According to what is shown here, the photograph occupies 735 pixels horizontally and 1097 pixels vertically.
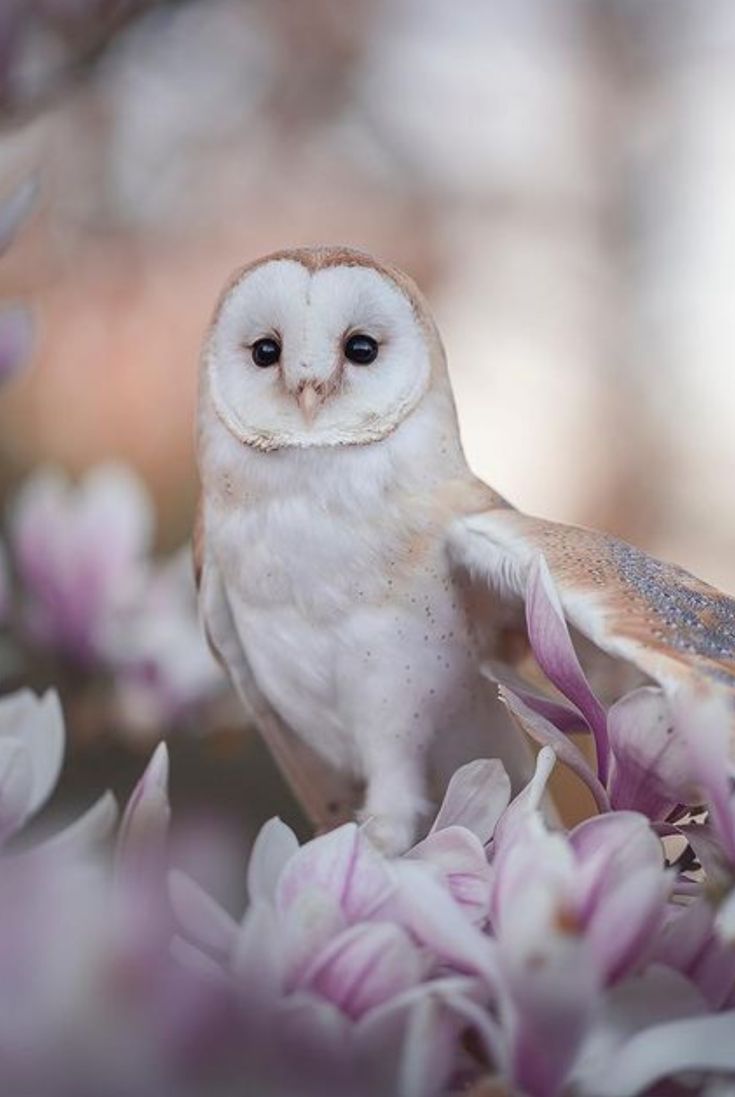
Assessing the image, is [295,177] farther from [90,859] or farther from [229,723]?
[90,859]

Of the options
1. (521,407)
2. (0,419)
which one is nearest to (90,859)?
(0,419)

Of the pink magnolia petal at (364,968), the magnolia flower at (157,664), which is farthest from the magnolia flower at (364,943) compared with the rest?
the magnolia flower at (157,664)

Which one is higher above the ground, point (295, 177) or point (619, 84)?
point (619, 84)

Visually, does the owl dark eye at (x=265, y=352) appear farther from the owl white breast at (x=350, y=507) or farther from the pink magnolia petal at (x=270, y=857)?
the pink magnolia petal at (x=270, y=857)

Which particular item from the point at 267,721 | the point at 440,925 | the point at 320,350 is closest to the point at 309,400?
the point at 320,350

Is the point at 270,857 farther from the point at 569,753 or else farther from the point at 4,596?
the point at 4,596
